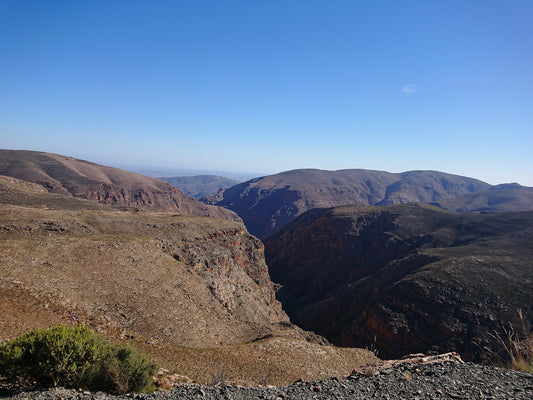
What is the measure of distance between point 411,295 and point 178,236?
31.3 meters

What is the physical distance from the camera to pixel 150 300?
20.1m

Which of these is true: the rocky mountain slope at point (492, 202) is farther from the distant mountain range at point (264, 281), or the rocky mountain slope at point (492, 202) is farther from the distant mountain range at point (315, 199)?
the distant mountain range at point (264, 281)

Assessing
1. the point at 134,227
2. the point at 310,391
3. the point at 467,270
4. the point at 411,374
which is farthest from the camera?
the point at 467,270

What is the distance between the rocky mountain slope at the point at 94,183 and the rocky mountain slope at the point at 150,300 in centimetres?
5797

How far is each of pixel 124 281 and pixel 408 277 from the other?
37376 mm

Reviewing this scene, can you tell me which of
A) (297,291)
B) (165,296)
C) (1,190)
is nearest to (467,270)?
(297,291)

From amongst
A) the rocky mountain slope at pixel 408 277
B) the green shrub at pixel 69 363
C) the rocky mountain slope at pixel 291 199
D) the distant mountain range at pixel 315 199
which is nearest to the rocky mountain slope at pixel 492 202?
the distant mountain range at pixel 315 199

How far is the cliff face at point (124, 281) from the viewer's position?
15.8 metres

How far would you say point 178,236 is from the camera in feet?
118

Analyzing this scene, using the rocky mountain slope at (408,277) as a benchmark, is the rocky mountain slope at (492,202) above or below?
above

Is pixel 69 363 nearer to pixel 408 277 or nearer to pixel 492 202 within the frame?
pixel 408 277

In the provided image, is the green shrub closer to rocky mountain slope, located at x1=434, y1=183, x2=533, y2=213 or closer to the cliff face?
the cliff face

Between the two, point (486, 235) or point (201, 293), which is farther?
point (486, 235)

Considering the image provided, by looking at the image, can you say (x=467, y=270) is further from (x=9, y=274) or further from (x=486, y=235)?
(x=9, y=274)
